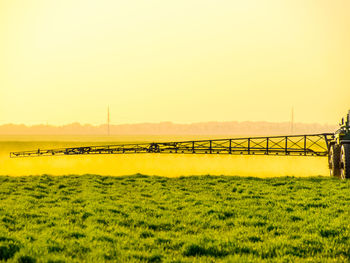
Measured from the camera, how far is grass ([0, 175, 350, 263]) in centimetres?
813

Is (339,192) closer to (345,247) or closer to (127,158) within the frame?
(345,247)

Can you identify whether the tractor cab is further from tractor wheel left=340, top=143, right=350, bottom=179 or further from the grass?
the grass

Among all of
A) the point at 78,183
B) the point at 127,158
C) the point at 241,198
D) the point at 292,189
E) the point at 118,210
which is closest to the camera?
the point at 118,210

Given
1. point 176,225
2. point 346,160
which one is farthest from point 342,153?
point 176,225

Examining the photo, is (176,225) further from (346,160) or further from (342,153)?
(342,153)

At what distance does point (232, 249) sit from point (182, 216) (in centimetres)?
377

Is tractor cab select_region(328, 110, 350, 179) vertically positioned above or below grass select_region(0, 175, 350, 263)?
above

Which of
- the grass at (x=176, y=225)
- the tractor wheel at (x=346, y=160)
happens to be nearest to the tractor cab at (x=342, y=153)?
the tractor wheel at (x=346, y=160)

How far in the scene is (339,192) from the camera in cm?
1656

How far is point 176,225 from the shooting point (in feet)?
35.7

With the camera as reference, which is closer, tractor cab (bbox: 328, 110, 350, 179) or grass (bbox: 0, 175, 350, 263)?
grass (bbox: 0, 175, 350, 263)

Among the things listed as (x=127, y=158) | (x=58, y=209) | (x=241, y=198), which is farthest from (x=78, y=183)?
(x=127, y=158)

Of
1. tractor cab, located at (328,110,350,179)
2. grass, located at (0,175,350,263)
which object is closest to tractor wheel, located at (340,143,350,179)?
tractor cab, located at (328,110,350,179)

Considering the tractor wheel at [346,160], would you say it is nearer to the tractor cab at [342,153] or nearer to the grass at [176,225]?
the tractor cab at [342,153]
